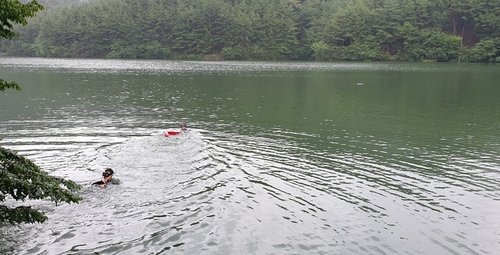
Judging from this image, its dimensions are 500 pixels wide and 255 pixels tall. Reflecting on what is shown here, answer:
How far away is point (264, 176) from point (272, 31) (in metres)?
127

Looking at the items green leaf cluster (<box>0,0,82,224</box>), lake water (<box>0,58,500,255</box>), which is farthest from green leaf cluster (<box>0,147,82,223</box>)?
lake water (<box>0,58,500,255</box>)

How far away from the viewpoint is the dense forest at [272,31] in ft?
394

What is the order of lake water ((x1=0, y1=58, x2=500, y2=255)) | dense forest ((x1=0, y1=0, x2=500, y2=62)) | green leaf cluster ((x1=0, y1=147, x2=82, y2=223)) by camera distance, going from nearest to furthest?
green leaf cluster ((x1=0, y1=147, x2=82, y2=223)) → lake water ((x1=0, y1=58, x2=500, y2=255)) → dense forest ((x1=0, y1=0, x2=500, y2=62))

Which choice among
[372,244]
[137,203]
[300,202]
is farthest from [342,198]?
[137,203]

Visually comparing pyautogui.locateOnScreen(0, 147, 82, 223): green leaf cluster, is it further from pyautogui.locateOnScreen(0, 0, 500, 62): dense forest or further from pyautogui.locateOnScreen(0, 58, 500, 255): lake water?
pyautogui.locateOnScreen(0, 0, 500, 62): dense forest

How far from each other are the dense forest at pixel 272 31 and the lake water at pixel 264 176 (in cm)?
9038

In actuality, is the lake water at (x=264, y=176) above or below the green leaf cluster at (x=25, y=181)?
below

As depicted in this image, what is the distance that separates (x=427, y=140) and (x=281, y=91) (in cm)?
2625

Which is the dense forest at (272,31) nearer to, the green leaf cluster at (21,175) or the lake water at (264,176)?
the lake water at (264,176)

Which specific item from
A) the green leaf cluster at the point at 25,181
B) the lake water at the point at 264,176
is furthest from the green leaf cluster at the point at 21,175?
the lake water at the point at 264,176

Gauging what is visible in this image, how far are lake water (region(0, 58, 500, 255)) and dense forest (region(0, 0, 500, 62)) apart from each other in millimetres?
90382

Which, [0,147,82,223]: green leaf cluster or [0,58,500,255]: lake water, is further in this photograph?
[0,58,500,255]: lake water

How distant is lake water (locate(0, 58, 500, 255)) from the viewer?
41.0 feet

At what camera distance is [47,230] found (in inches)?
490
